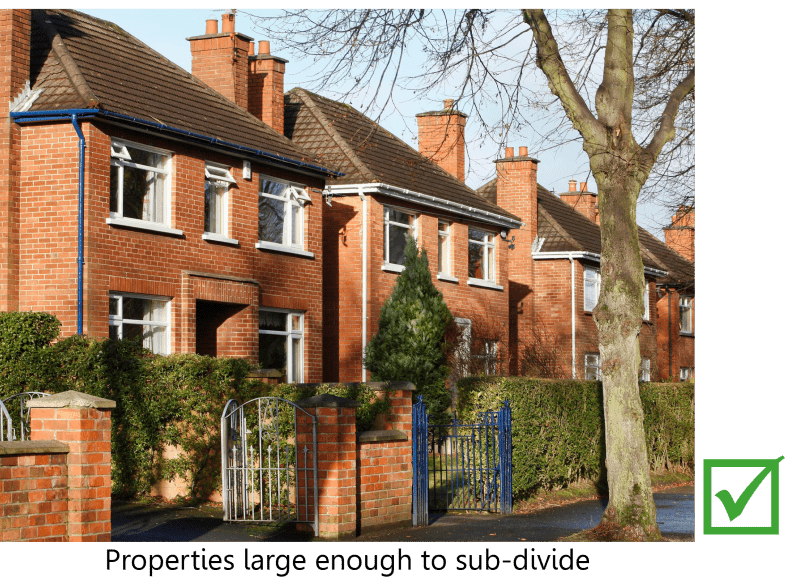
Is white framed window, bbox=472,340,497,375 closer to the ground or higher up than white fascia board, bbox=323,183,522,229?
closer to the ground

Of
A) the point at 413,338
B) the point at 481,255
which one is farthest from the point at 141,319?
the point at 481,255

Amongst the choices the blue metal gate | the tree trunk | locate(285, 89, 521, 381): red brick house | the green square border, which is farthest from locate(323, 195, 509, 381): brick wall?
the green square border

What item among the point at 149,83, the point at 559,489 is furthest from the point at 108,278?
the point at 559,489

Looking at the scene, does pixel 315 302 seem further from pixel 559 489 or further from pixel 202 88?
pixel 559 489

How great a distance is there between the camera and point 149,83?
20031 millimetres

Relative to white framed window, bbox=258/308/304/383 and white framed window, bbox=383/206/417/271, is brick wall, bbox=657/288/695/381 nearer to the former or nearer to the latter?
white framed window, bbox=383/206/417/271

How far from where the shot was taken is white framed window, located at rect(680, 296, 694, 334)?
45.2 metres

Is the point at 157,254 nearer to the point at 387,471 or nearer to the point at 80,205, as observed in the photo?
the point at 80,205

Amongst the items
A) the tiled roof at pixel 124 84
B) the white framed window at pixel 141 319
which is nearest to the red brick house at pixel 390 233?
the tiled roof at pixel 124 84

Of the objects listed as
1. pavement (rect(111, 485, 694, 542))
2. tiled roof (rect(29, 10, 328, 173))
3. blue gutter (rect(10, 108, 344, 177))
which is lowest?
pavement (rect(111, 485, 694, 542))

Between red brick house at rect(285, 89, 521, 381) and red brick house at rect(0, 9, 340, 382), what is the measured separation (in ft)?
5.89

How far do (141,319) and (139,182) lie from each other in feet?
8.20

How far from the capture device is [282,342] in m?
22.1
